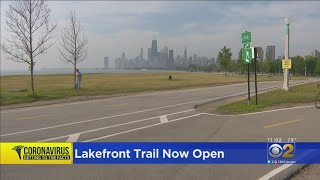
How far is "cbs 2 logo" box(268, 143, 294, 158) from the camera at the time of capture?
20.1 ft

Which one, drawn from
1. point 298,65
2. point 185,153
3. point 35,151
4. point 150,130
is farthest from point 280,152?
point 298,65

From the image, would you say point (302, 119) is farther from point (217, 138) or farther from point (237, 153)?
point (237, 153)

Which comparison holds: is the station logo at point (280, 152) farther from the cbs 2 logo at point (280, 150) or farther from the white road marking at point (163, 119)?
the white road marking at point (163, 119)

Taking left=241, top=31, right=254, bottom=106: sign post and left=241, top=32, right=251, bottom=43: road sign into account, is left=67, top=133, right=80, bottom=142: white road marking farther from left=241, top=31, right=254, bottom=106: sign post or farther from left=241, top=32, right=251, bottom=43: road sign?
left=241, top=32, right=251, bottom=43: road sign

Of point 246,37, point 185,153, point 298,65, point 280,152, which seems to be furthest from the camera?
point 298,65

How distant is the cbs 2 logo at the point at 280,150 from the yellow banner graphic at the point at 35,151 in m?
3.08

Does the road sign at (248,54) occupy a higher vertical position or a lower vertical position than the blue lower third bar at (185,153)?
higher

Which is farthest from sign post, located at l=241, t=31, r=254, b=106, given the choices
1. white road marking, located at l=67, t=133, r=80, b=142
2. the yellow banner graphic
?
the yellow banner graphic

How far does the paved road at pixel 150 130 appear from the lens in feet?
23.4

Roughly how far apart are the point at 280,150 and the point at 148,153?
2.08 metres

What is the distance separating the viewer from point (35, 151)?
597 cm
